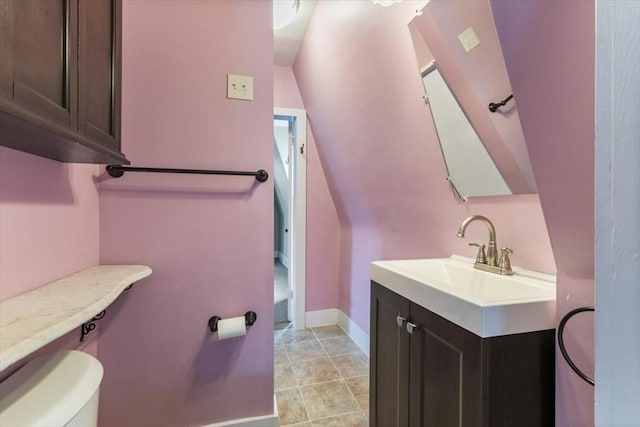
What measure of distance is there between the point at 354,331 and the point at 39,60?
258 centimetres

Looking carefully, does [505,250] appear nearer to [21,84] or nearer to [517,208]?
[517,208]

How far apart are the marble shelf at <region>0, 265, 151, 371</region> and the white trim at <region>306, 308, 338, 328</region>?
2.00 meters

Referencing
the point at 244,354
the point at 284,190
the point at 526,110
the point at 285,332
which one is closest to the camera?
the point at 526,110

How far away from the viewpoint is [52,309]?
2.42ft


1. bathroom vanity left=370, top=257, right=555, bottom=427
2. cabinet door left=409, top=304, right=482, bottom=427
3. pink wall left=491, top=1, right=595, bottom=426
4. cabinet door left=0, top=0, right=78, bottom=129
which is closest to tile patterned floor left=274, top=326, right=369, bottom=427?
bathroom vanity left=370, top=257, right=555, bottom=427

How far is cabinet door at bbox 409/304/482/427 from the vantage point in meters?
0.81

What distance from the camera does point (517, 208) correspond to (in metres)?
1.15

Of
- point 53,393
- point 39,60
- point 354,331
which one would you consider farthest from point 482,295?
point 354,331

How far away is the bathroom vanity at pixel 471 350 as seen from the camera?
0.79 m

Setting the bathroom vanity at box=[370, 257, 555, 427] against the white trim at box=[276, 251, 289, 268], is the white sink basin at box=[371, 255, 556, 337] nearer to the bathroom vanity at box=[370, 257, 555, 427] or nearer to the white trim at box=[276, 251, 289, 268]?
the bathroom vanity at box=[370, 257, 555, 427]

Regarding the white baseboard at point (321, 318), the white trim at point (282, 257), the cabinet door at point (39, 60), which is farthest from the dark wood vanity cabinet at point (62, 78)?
the white trim at point (282, 257)

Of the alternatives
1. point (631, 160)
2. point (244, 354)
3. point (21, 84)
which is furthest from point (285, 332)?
point (631, 160)

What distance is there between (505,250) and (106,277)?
1.50 m

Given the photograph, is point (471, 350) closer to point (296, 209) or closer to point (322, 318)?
point (296, 209)
